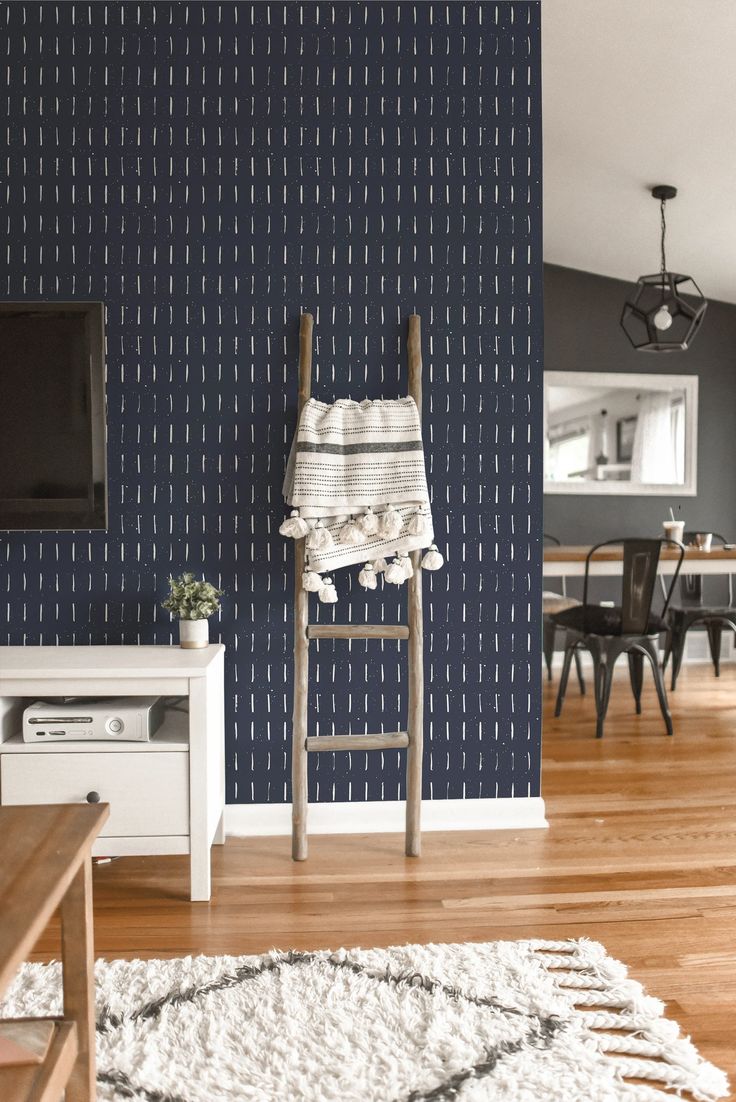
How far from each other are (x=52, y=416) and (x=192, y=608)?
72 centimetres

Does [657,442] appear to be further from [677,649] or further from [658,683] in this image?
[658,683]

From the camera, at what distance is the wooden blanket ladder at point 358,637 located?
2539 mm

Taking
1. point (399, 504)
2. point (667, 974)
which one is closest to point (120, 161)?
point (399, 504)

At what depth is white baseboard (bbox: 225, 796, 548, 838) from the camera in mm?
2715

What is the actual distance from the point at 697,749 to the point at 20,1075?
3.13 meters

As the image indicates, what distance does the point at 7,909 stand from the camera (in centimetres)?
95

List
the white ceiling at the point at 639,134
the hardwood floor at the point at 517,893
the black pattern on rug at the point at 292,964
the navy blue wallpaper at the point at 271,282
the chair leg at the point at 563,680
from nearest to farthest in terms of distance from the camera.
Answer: the black pattern on rug at the point at 292,964, the hardwood floor at the point at 517,893, the navy blue wallpaper at the point at 271,282, the white ceiling at the point at 639,134, the chair leg at the point at 563,680

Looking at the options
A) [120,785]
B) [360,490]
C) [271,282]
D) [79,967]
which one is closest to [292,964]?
[120,785]

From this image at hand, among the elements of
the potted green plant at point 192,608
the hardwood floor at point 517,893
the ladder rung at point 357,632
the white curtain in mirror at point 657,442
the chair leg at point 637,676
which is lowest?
the hardwood floor at point 517,893

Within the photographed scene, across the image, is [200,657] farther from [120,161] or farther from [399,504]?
[120,161]

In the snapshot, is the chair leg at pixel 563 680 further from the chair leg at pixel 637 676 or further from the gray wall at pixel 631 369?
the gray wall at pixel 631 369

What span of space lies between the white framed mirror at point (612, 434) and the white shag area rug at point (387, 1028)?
4.00 m

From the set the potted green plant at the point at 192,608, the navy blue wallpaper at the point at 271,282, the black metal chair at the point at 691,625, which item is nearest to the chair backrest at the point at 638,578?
the black metal chair at the point at 691,625

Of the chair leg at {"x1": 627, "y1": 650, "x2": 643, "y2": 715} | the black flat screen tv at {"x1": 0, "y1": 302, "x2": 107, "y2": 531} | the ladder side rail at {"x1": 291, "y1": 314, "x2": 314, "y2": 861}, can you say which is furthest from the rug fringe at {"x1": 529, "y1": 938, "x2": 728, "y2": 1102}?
the chair leg at {"x1": 627, "y1": 650, "x2": 643, "y2": 715}
